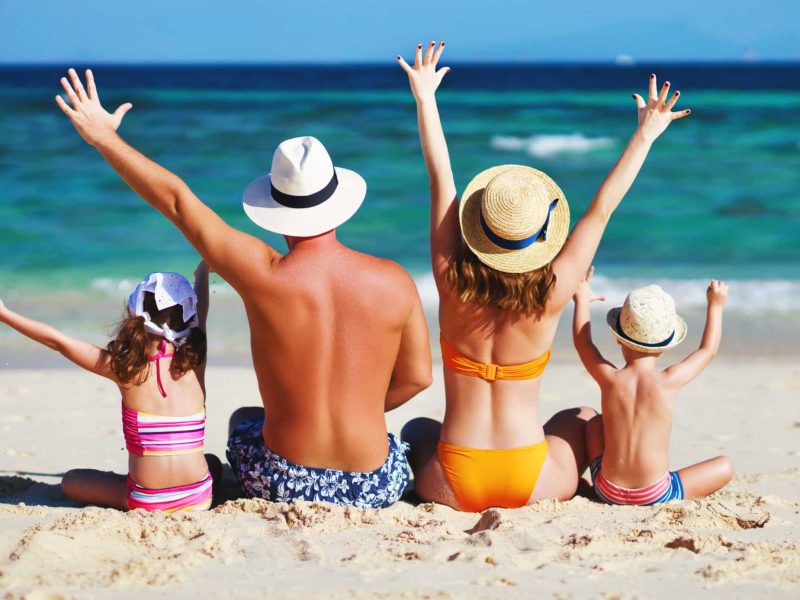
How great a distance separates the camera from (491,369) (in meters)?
3.46

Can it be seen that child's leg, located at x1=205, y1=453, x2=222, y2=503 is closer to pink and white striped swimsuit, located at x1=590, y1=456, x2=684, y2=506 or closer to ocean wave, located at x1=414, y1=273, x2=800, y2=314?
Result: pink and white striped swimsuit, located at x1=590, y1=456, x2=684, y2=506

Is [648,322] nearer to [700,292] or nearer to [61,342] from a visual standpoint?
[61,342]

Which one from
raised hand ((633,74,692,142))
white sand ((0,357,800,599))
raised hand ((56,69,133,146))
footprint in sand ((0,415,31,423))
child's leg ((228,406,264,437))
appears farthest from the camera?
footprint in sand ((0,415,31,423))

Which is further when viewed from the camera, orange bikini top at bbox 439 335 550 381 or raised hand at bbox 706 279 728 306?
raised hand at bbox 706 279 728 306

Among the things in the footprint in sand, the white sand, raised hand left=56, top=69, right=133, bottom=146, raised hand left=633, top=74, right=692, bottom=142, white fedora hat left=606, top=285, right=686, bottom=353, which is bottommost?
the white sand

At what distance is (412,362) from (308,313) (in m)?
0.46

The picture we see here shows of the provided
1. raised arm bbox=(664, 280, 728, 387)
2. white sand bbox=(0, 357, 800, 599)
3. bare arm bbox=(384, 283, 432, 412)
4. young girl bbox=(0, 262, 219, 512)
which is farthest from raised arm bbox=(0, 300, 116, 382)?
raised arm bbox=(664, 280, 728, 387)

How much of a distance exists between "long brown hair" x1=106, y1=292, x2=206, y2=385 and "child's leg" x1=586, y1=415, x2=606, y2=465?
146 centimetres

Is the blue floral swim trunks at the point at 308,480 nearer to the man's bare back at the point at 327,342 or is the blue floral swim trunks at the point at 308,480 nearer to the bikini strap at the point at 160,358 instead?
the man's bare back at the point at 327,342

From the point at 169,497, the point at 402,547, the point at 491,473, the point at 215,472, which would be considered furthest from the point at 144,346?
the point at 491,473

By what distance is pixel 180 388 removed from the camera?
3.48 m

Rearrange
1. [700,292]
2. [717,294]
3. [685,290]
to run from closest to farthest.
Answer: [717,294] → [700,292] → [685,290]

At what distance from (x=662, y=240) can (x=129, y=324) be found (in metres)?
8.47

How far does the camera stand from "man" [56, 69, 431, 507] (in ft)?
10.3
